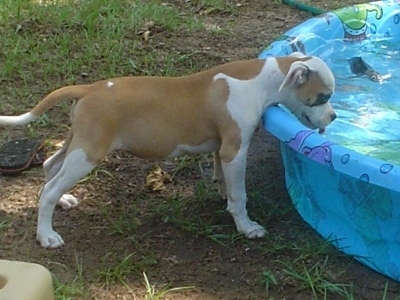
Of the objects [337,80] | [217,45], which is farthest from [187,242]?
[217,45]

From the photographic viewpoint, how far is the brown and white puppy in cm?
375

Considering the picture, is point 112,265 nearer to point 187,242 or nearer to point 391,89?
point 187,242

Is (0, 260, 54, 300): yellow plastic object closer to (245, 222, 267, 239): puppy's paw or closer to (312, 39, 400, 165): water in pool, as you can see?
(245, 222, 267, 239): puppy's paw

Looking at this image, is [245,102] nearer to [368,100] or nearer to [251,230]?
[251,230]

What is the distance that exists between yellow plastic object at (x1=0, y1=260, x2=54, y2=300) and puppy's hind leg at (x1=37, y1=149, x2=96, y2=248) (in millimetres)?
1190

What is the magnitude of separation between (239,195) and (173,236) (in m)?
0.37

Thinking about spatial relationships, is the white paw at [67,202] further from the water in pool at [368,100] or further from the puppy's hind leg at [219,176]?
the water in pool at [368,100]

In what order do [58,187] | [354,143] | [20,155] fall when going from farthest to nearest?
1. [20,155]
2. [354,143]
3. [58,187]

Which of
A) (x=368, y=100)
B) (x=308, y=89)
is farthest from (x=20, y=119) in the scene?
→ (x=368, y=100)

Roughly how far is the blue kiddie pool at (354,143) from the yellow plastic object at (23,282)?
137 centimetres

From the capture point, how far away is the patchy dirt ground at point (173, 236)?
3.58 meters

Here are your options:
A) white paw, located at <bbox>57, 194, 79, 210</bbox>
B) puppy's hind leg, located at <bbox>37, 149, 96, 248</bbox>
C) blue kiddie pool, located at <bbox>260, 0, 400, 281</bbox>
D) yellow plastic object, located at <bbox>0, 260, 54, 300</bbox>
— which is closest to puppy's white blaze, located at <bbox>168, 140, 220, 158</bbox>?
blue kiddie pool, located at <bbox>260, 0, 400, 281</bbox>

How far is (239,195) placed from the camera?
388cm

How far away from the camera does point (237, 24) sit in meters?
6.68
